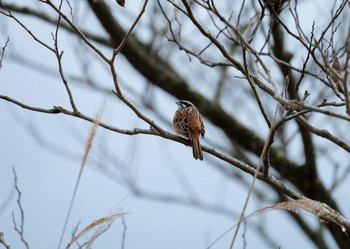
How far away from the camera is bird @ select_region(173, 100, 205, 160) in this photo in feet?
16.0

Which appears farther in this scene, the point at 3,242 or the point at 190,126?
the point at 190,126

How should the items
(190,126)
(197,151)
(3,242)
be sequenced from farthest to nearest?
(190,126) < (197,151) < (3,242)

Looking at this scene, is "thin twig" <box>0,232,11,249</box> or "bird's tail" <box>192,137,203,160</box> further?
"bird's tail" <box>192,137,203,160</box>

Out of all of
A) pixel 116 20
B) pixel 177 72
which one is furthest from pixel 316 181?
pixel 116 20

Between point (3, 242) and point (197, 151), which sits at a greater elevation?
point (197, 151)

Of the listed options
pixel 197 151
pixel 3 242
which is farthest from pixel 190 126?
pixel 3 242

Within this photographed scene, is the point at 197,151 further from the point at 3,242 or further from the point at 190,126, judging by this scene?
the point at 3,242

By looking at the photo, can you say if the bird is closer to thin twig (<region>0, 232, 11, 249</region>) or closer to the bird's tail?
the bird's tail

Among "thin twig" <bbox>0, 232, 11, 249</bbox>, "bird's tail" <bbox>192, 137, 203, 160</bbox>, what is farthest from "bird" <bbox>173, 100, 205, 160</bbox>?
"thin twig" <bbox>0, 232, 11, 249</bbox>

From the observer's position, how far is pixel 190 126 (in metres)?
5.39

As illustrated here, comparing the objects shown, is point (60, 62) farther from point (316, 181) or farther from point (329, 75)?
point (316, 181)

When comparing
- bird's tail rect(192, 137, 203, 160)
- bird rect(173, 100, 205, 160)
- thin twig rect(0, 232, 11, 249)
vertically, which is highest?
bird rect(173, 100, 205, 160)

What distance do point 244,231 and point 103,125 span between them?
109 cm

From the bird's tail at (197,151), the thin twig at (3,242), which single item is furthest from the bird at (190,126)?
the thin twig at (3,242)
